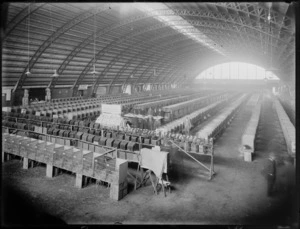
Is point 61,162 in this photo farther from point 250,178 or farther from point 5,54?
point 5,54

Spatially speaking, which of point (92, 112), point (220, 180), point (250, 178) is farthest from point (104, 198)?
point (92, 112)

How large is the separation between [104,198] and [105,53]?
986 inches

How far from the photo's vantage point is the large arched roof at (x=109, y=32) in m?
17.9

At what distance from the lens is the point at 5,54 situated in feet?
67.4

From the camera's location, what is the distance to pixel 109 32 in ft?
84.0

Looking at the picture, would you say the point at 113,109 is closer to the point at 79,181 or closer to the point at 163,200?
the point at 79,181

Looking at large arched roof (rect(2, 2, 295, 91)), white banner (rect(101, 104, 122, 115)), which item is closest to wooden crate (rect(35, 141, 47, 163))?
white banner (rect(101, 104, 122, 115))

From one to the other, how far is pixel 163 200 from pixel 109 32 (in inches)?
878

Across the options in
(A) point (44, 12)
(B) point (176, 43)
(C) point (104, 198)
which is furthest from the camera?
(B) point (176, 43)

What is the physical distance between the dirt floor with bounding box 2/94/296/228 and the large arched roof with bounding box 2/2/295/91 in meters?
10.4

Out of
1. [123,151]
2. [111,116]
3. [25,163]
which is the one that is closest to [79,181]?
[123,151]

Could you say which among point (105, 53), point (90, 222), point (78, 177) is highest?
point (105, 53)

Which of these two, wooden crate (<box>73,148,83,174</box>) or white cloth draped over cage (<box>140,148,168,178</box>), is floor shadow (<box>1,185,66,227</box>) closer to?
wooden crate (<box>73,148,83,174</box>)

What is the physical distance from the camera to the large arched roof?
17.9m
